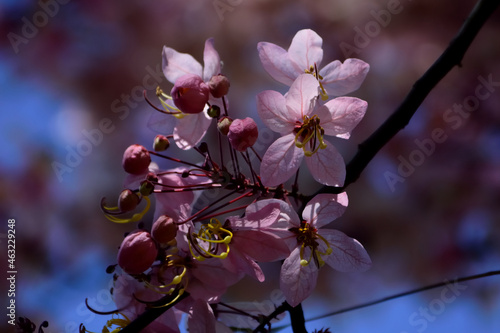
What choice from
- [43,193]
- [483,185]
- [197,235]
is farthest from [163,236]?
[483,185]

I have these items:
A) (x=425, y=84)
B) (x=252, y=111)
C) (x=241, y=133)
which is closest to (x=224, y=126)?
(x=241, y=133)

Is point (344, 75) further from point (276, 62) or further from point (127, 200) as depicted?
point (127, 200)

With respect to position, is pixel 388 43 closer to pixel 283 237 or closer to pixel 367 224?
pixel 367 224

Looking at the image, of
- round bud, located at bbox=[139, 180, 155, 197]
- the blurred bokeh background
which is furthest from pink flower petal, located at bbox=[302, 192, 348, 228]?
the blurred bokeh background

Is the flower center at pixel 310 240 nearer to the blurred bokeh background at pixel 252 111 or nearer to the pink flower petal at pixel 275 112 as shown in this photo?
the pink flower petal at pixel 275 112

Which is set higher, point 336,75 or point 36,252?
point 336,75

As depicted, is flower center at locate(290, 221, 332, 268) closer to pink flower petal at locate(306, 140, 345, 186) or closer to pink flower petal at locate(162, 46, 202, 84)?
pink flower petal at locate(306, 140, 345, 186)
